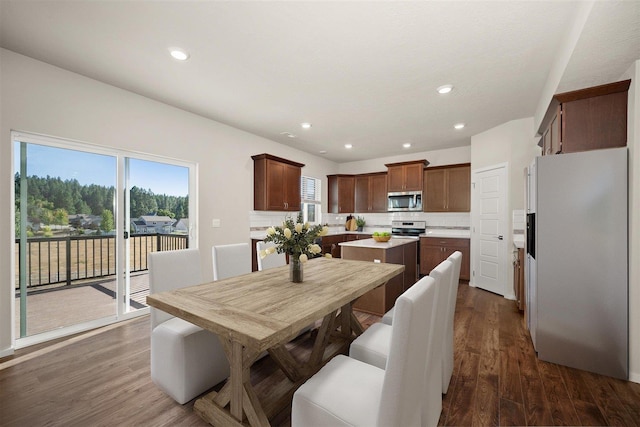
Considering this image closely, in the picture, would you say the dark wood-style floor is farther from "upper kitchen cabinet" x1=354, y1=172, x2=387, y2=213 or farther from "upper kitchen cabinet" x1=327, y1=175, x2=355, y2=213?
"upper kitchen cabinet" x1=327, y1=175, x2=355, y2=213

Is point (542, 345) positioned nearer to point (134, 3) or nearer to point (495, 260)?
point (495, 260)

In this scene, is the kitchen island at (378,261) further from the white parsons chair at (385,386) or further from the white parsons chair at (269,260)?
the white parsons chair at (385,386)

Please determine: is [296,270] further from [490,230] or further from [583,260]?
[490,230]

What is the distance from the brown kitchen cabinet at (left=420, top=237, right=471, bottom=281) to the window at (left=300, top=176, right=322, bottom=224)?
8.31ft

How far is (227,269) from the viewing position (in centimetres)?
246

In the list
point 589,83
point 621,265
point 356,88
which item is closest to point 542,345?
point 621,265

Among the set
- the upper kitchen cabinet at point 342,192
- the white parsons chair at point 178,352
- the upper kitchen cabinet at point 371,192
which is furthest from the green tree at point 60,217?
the upper kitchen cabinet at point 371,192

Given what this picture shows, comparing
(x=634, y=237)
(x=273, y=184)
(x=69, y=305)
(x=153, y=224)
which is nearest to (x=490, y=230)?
(x=634, y=237)

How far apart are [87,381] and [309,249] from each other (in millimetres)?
1918

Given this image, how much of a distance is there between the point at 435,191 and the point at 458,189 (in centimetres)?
44

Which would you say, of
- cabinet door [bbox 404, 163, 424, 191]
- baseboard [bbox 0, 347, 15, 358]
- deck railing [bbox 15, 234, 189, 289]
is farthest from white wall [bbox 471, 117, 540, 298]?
baseboard [bbox 0, 347, 15, 358]

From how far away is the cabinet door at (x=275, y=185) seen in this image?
4.62 meters

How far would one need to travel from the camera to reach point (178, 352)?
1715 millimetres

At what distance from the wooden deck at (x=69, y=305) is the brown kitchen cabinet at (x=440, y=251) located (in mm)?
4934
